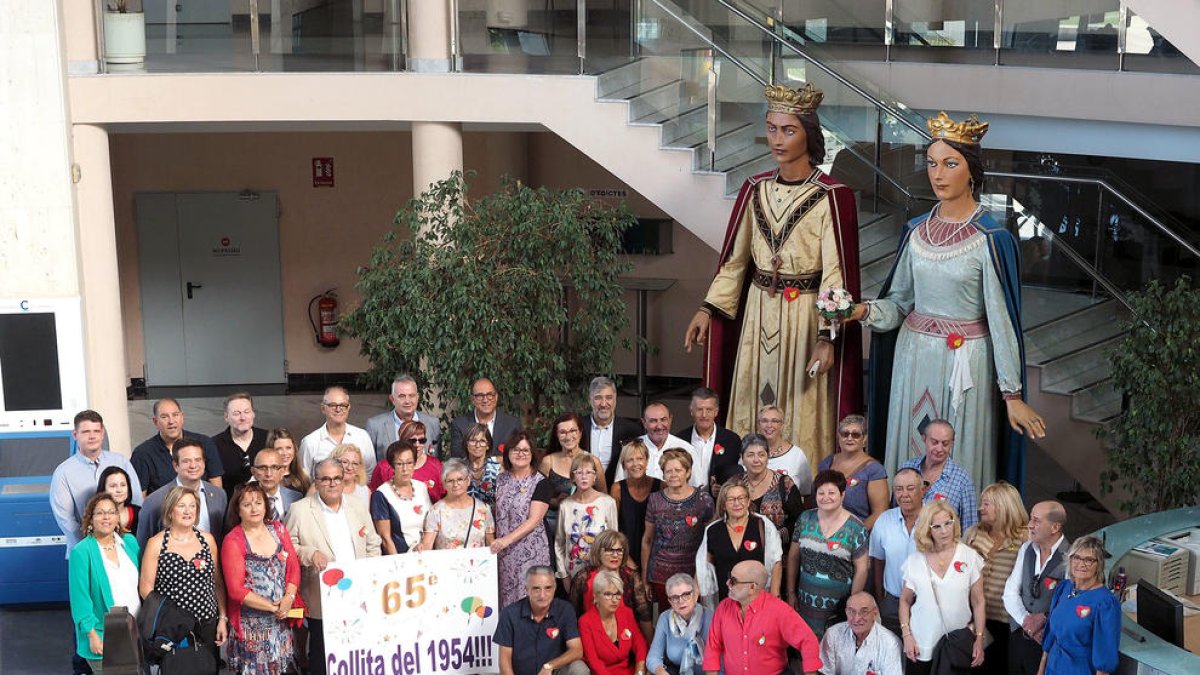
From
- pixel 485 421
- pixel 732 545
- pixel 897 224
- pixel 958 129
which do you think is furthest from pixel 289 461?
pixel 897 224

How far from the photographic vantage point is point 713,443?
7.61 m

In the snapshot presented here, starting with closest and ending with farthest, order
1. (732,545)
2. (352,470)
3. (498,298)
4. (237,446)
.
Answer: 1. (732,545)
2. (352,470)
3. (237,446)
4. (498,298)

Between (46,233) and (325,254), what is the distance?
5.56 metres

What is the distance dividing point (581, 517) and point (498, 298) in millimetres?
2321

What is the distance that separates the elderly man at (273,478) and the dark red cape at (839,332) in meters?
2.74

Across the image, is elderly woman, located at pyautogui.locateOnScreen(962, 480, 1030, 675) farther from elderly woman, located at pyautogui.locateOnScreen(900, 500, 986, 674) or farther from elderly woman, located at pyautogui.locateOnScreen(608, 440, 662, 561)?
elderly woman, located at pyautogui.locateOnScreen(608, 440, 662, 561)

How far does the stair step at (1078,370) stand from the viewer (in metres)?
9.16

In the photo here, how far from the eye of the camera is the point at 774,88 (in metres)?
8.16

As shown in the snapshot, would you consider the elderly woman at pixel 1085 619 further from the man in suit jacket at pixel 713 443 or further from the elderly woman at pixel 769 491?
the man in suit jacket at pixel 713 443

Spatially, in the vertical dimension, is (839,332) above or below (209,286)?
above

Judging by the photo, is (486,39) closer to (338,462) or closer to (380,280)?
(380,280)

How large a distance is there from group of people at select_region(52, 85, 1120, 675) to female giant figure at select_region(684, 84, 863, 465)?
0.02 meters

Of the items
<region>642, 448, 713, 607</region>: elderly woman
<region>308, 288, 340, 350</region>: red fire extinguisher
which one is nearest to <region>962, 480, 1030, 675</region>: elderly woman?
<region>642, 448, 713, 607</region>: elderly woman

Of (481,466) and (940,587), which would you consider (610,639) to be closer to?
(481,466)
